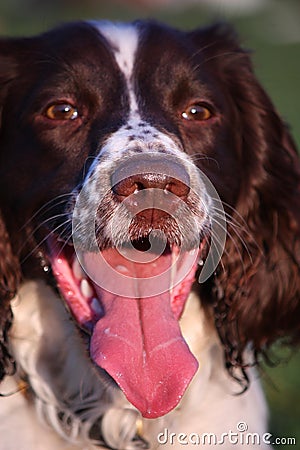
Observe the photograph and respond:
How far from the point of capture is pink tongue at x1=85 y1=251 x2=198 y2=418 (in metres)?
3.29

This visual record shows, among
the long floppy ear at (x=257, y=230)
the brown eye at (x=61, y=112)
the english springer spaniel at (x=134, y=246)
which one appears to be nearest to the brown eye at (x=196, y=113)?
the english springer spaniel at (x=134, y=246)

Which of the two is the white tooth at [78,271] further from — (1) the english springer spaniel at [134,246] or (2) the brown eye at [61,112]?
(2) the brown eye at [61,112]

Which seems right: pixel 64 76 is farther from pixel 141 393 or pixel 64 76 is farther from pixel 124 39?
pixel 141 393

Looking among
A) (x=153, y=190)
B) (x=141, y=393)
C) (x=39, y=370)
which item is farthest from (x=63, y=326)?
(x=153, y=190)

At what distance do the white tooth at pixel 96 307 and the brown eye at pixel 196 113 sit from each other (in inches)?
28.3

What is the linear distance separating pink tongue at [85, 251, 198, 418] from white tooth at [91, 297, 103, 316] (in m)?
0.02

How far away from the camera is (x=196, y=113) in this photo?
11.9ft

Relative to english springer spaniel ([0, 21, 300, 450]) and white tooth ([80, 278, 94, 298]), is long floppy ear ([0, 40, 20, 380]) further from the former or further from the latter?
white tooth ([80, 278, 94, 298])

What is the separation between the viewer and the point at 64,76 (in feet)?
11.7

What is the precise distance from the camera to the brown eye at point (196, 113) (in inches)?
142

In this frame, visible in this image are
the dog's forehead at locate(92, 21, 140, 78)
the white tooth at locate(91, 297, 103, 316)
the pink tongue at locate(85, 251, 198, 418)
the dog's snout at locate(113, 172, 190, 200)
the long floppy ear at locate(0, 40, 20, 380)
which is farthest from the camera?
the dog's forehead at locate(92, 21, 140, 78)

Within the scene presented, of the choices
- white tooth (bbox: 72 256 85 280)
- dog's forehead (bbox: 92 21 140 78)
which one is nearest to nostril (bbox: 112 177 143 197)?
white tooth (bbox: 72 256 85 280)

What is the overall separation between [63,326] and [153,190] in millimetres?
691

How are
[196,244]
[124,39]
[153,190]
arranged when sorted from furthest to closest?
[124,39] < [196,244] < [153,190]
